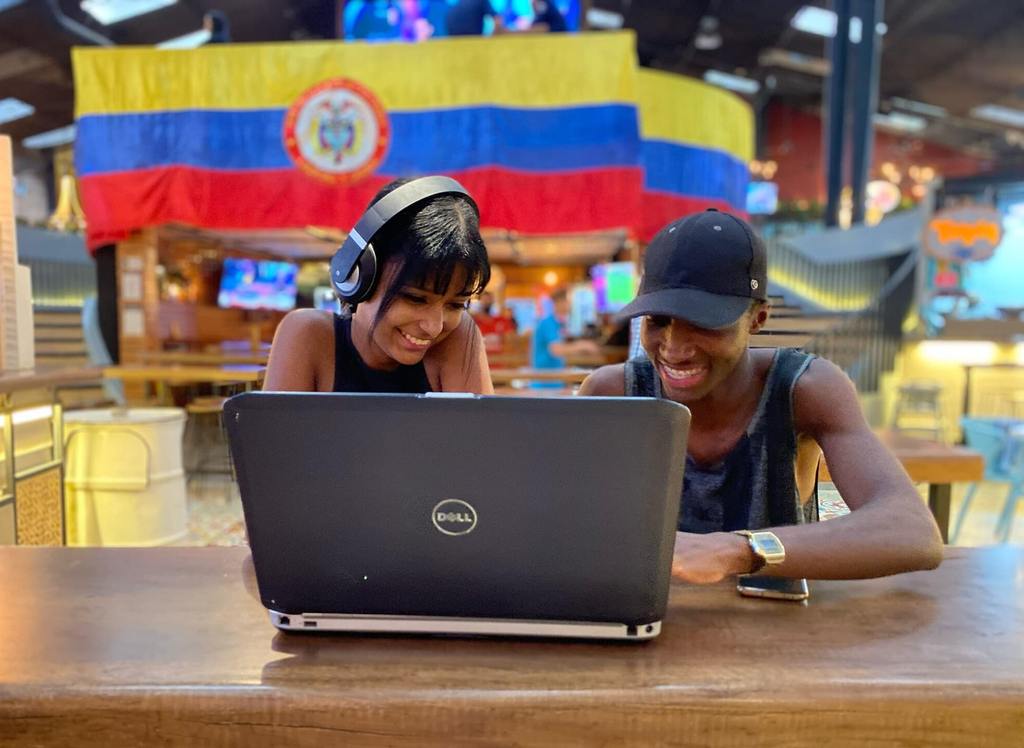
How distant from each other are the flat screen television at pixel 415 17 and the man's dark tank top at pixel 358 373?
6430mm

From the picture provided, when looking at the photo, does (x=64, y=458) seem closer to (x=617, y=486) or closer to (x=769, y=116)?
(x=617, y=486)

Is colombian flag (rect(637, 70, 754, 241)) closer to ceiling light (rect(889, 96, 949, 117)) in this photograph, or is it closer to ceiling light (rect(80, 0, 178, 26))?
ceiling light (rect(80, 0, 178, 26))

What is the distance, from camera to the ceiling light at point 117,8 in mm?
9836

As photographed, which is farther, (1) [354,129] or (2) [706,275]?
(1) [354,129]

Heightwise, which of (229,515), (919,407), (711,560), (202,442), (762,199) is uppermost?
(762,199)

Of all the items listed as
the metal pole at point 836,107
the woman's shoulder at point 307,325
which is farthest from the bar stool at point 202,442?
the metal pole at point 836,107

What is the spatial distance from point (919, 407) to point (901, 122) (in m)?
12.2

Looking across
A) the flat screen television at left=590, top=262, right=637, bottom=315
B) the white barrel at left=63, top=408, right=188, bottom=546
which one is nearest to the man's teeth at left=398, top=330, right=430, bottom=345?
the white barrel at left=63, top=408, right=188, bottom=546

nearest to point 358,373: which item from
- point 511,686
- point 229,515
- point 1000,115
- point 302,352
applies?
Result: point 302,352

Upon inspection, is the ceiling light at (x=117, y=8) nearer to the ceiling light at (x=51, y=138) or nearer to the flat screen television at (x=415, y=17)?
the ceiling light at (x=51, y=138)

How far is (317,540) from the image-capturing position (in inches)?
32.2

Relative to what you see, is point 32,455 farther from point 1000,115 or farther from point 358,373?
point 1000,115

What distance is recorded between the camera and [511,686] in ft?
2.46

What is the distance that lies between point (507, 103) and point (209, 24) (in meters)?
3.11
